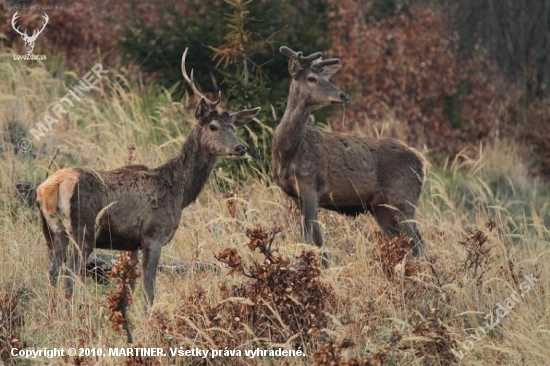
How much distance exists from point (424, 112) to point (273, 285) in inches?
391

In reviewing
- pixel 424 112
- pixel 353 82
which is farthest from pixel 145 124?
pixel 424 112

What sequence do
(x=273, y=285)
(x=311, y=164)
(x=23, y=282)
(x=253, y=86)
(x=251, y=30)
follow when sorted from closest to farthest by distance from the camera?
1. (x=273, y=285)
2. (x=23, y=282)
3. (x=311, y=164)
4. (x=253, y=86)
5. (x=251, y=30)

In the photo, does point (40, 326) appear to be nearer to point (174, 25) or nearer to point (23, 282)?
point (23, 282)

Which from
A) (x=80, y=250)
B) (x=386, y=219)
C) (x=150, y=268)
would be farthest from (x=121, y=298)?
(x=386, y=219)

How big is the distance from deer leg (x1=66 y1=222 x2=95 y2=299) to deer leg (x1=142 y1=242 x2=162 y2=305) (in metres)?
0.51

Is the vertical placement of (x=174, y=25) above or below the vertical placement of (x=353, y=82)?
above

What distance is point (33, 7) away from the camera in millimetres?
17656

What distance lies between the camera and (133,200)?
913cm

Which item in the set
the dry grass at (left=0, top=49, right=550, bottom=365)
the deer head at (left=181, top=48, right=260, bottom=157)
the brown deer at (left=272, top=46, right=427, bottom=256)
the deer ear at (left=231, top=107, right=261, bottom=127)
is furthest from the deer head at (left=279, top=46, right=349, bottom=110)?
the dry grass at (left=0, top=49, right=550, bottom=365)

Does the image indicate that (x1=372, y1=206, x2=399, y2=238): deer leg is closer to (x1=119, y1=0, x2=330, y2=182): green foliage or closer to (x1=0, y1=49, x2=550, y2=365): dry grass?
(x1=0, y1=49, x2=550, y2=365): dry grass

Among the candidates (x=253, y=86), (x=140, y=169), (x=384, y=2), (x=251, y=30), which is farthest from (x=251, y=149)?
(x=384, y=2)

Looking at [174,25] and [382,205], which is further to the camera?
[174,25]

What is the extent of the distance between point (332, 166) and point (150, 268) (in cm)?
250

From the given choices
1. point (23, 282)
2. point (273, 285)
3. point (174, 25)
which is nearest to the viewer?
point (273, 285)
